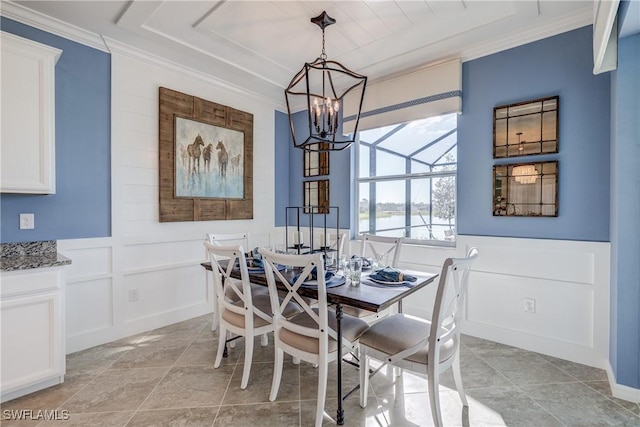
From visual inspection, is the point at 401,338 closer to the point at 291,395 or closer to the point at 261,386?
the point at 291,395

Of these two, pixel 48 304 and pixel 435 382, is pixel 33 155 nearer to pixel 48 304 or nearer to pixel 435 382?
pixel 48 304

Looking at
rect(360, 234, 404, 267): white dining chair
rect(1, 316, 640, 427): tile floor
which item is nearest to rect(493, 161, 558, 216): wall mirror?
rect(360, 234, 404, 267): white dining chair

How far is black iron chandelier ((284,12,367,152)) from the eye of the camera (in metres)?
2.08

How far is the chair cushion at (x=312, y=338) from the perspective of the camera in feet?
5.97

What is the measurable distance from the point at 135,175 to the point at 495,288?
368 centimetres

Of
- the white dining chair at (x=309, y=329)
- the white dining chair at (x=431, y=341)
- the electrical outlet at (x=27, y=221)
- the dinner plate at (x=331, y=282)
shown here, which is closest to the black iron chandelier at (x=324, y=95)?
the white dining chair at (x=309, y=329)

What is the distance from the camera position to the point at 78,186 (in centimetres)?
268

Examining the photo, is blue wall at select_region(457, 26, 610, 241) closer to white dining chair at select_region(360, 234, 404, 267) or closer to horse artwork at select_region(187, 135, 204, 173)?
white dining chair at select_region(360, 234, 404, 267)

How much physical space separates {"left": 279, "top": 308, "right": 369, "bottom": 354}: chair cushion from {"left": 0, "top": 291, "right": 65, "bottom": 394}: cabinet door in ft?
5.22

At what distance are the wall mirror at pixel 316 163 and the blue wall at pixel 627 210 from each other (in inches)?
114

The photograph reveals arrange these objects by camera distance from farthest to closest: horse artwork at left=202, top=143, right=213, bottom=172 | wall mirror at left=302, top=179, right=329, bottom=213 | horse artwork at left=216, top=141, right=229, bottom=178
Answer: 1. wall mirror at left=302, top=179, right=329, bottom=213
2. horse artwork at left=216, top=141, right=229, bottom=178
3. horse artwork at left=202, top=143, right=213, bottom=172

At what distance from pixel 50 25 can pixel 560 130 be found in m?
4.33

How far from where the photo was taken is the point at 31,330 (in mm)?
2010

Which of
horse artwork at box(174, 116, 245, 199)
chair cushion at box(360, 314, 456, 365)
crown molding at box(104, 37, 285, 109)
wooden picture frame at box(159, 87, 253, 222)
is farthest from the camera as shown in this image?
horse artwork at box(174, 116, 245, 199)
